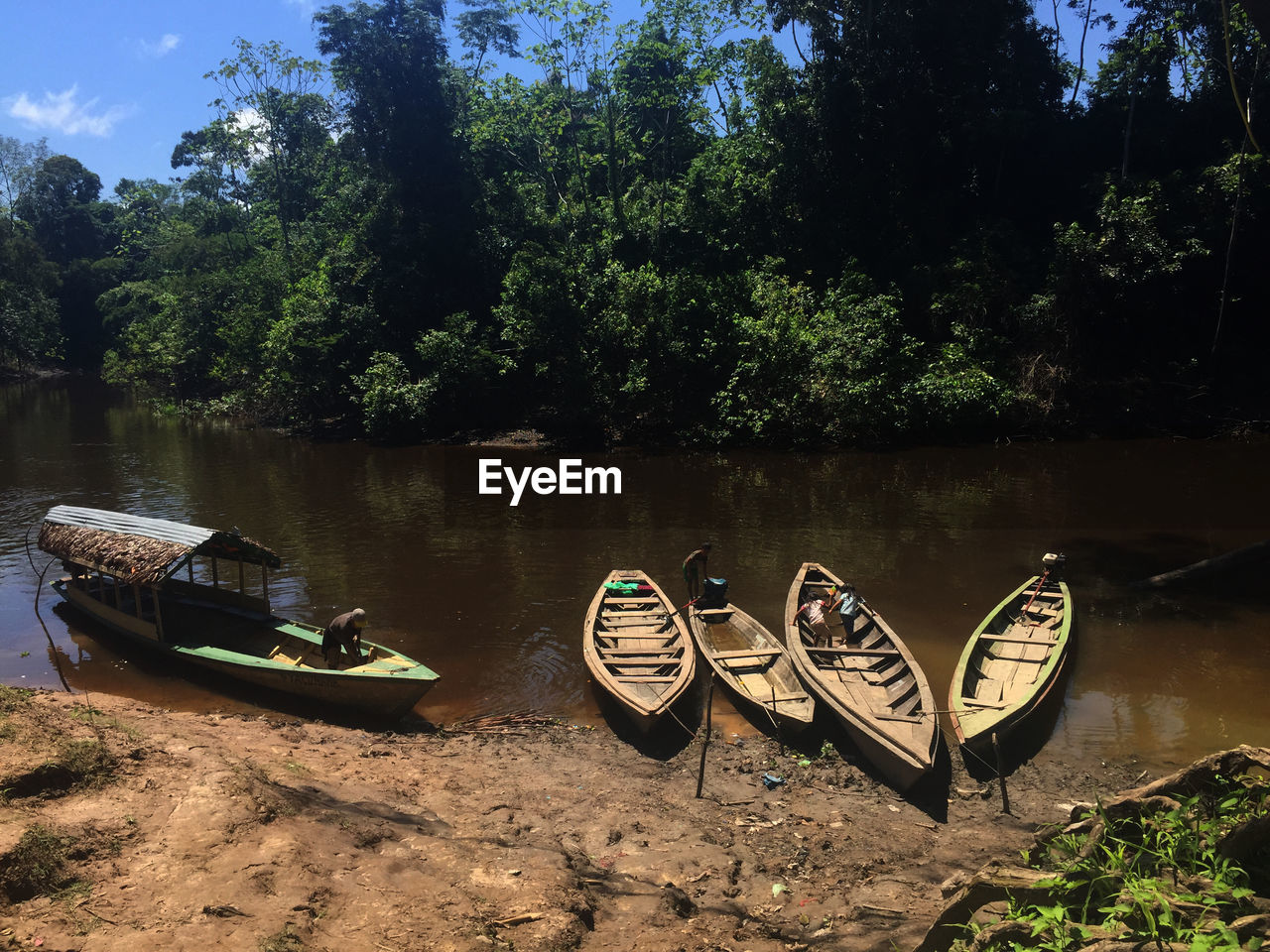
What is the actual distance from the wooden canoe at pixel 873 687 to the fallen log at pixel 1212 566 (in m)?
5.16

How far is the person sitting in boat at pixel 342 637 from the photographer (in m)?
8.38

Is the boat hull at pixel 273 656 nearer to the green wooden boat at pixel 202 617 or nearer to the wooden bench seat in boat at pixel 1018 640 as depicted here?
the green wooden boat at pixel 202 617

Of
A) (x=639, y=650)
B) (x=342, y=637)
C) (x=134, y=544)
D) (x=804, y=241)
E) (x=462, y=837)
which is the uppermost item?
(x=804, y=241)

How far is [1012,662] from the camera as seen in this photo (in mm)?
8547

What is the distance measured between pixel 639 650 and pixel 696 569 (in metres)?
1.93

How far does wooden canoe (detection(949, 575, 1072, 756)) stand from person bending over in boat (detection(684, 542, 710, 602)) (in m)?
3.44

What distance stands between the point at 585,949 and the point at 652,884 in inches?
37.4

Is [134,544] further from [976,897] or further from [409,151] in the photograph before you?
[409,151]

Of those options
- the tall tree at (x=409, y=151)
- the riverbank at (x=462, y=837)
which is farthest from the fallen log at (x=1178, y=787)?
the tall tree at (x=409, y=151)

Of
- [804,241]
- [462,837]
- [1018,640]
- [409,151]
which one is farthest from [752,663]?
[409,151]

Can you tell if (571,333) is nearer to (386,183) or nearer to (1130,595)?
(386,183)

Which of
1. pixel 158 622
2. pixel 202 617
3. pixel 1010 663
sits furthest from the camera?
pixel 202 617

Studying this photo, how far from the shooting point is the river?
30.2 feet

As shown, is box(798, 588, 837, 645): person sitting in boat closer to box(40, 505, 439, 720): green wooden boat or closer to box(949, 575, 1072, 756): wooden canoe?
box(949, 575, 1072, 756): wooden canoe
